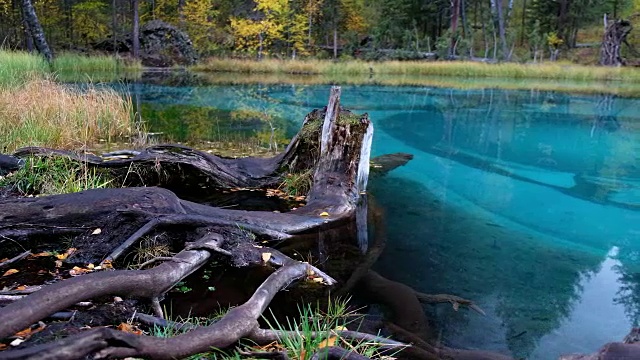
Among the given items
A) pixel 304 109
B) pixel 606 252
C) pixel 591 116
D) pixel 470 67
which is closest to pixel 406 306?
pixel 606 252

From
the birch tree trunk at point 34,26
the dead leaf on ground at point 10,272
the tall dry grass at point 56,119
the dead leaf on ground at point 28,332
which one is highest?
the birch tree trunk at point 34,26

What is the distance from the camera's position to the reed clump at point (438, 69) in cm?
2497

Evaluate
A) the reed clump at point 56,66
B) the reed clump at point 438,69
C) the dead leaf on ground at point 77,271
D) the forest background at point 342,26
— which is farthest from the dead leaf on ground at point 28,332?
the forest background at point 342,26

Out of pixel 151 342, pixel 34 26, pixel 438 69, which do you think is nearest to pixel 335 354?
pixel 151 342

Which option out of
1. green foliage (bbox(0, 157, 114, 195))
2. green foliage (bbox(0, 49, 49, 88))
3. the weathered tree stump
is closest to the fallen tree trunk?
green foliage (bbox(0, 157, 114, 195))

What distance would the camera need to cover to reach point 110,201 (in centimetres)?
369

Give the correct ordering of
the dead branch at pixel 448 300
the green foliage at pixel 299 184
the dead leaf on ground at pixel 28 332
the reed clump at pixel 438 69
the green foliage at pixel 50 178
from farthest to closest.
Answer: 1. the reed clump at pixel 438 69
2. the green foliage at pixel 299 184
3. the green foliage at pixel 50 178
4. the dead branch at pixel 448 300
5. the dead leaf on ground at pixel 28 332

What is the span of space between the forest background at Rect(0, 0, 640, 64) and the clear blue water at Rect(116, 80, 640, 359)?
18.4m

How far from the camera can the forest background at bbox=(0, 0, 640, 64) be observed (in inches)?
1229

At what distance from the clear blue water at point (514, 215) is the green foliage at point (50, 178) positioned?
281 cm

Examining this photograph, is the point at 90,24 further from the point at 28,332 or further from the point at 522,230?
the point at 28,332

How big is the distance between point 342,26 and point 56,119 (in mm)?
35284

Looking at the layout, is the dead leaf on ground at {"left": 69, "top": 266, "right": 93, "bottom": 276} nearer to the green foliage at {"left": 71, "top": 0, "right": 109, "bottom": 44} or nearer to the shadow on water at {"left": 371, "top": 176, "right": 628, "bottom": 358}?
the shadow on water at {"left": 371, "top": 176, "right": 628, "bottom": 358}

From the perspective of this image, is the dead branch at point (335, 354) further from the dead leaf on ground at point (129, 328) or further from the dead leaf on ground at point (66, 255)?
the dead leaf on ground at point (66, 255)
